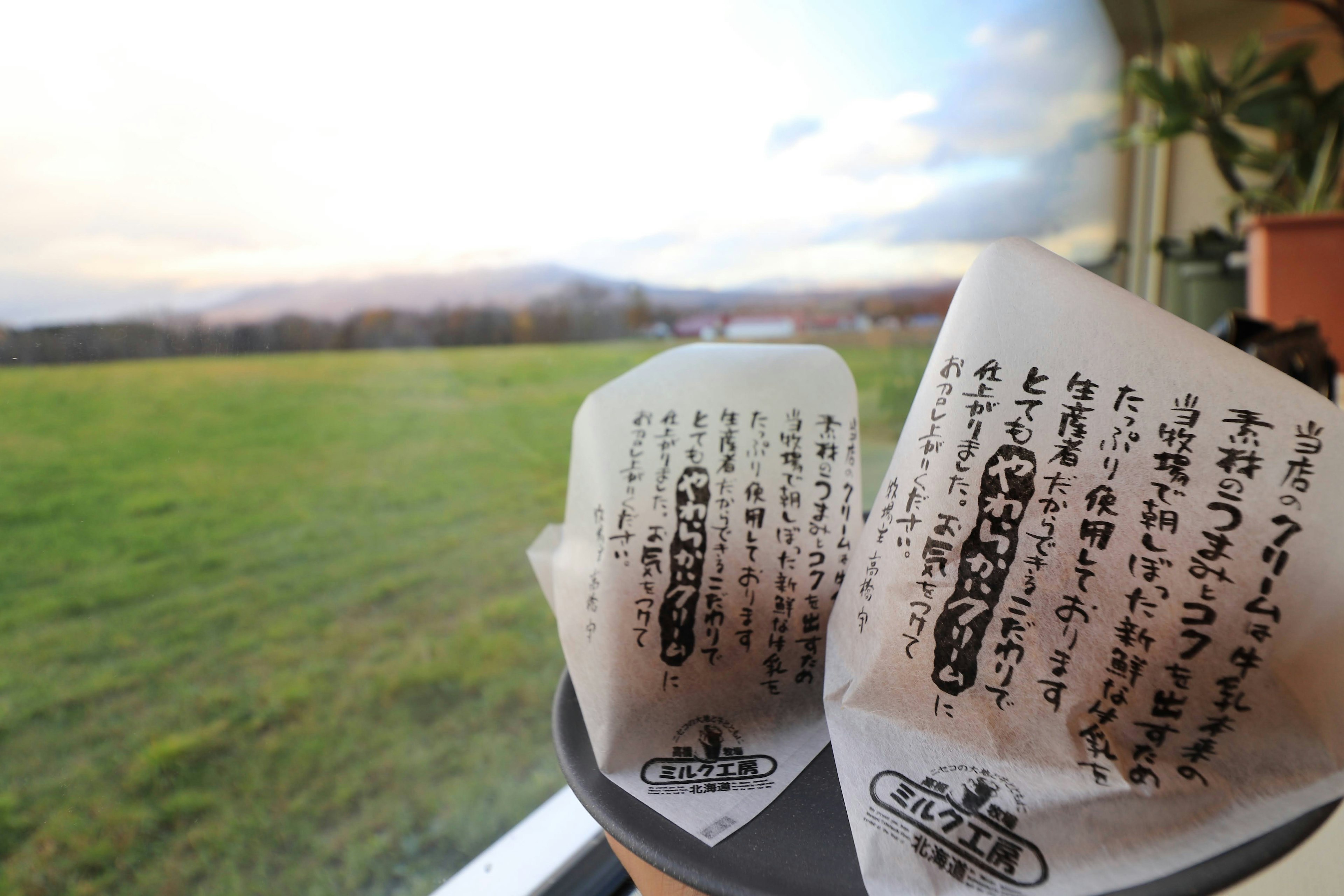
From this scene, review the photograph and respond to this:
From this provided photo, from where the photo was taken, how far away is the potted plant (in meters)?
1.23

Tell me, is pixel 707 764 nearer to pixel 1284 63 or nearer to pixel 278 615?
pixel 278 615

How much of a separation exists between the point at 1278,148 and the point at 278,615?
88.7 inches

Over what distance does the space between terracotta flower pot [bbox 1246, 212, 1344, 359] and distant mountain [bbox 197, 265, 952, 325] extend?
1.07 meters

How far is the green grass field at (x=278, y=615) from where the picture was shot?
0.32m

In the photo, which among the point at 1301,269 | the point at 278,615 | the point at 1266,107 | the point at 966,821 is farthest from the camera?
the point at 1266,107

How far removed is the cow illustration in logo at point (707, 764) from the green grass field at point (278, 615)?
11.0 inches

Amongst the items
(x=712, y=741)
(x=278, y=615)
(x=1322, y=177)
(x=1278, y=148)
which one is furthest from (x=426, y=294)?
(x=1278, y=148)

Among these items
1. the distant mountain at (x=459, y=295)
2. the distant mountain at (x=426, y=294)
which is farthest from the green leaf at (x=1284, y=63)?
the distant mountain at (x=426, y=294)

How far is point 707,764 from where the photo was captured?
271mm

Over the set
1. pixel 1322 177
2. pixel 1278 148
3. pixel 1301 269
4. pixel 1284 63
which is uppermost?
pixel 1284 63

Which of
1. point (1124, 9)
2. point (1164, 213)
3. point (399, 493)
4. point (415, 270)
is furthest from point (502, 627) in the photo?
point (1164, 213)

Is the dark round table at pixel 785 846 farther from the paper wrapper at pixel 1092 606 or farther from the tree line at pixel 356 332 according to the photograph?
the tree line at pixel 356 332

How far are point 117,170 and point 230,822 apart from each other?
351 mm

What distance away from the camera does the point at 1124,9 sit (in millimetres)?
1896
